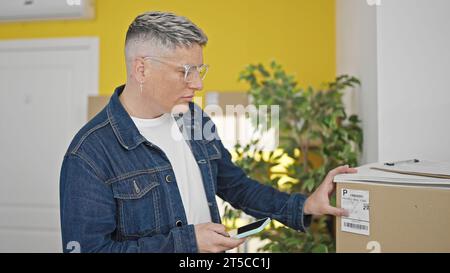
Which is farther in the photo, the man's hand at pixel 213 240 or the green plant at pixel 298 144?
the green plant at pixel 298 144

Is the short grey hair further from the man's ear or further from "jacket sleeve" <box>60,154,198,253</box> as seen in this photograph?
"jacket sleeve" <box>60,154,198,253</box>

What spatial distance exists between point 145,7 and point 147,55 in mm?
181

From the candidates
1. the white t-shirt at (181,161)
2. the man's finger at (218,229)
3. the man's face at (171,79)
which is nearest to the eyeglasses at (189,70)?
the man's face at (171,79)

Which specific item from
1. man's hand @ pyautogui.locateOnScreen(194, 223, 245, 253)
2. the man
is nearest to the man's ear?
the man

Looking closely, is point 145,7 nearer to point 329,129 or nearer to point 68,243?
point 68,243

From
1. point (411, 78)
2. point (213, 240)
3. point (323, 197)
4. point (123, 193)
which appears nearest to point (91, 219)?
point (123, 193)

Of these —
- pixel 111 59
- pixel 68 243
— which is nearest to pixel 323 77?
pixel 111 59

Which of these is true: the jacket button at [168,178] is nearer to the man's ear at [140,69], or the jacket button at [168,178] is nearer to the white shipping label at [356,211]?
the man's ear at [140,69]

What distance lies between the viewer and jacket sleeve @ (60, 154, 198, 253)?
56 cm

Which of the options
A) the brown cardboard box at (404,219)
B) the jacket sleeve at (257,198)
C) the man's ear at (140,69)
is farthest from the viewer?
the jacket sleeve at (257,198)

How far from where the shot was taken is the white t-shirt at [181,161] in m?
0.70

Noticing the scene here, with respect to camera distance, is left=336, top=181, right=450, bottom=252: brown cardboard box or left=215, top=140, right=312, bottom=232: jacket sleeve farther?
left=215, top=140, right=312, bottom=232: jacket sleeve

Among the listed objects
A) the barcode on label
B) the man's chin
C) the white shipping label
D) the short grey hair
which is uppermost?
the short grey hair
